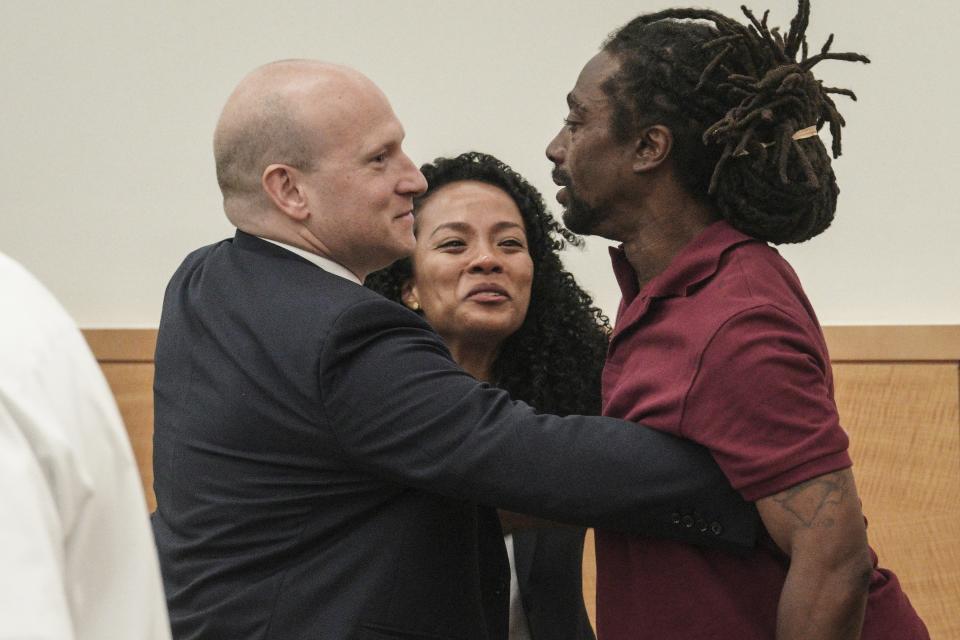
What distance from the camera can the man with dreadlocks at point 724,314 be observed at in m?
1.47

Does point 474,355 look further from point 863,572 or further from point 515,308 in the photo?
point 863,572

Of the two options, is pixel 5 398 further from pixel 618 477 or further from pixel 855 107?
pixel 855 107

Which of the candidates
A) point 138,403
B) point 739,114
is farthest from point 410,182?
point 138,403

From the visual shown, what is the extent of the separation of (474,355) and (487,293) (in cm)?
15

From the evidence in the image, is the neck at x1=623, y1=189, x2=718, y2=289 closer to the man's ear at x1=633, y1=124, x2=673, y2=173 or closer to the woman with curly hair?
the man's ear at x1=633, y1=124, x2=673, y2=173

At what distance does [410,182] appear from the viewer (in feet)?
5.86

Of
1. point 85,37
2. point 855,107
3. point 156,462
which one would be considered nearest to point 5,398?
point 156,462

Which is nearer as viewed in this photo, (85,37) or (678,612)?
(678,612)

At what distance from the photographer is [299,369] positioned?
1568 millimetres

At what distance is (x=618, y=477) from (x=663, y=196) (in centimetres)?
41

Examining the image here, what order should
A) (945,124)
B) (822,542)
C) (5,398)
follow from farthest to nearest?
(945,124)
(822,542)
(5,398)

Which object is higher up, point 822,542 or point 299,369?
point 299,369

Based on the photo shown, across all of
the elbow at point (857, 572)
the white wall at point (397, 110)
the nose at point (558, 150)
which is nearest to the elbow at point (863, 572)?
the elbow at point (857, 572)

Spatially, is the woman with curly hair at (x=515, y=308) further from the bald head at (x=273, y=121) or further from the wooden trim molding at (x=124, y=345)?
the wooden trim molding at (x=124, y=345)
